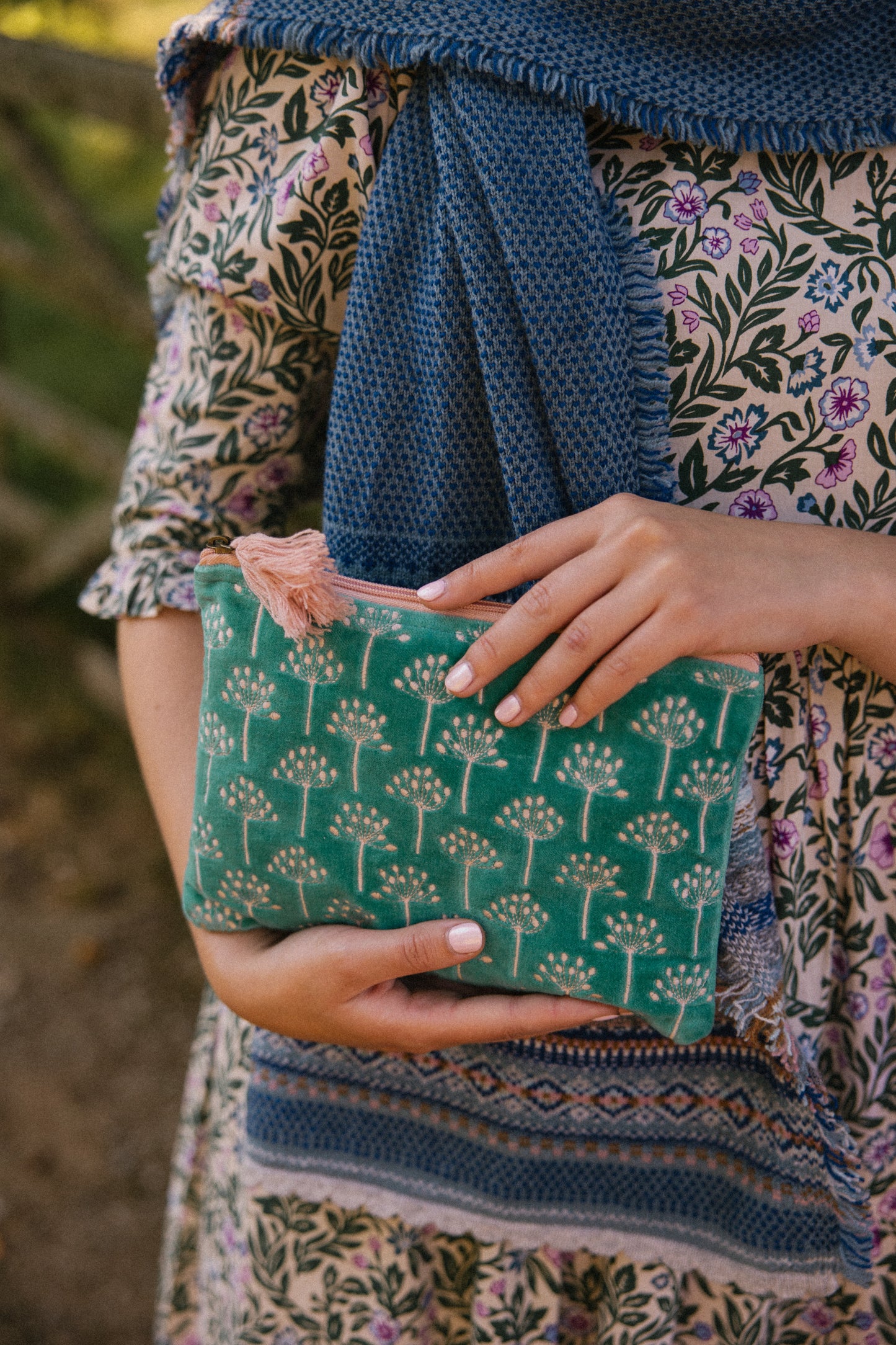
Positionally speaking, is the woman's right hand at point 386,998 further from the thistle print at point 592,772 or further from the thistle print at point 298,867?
the thistle print at point 592,772

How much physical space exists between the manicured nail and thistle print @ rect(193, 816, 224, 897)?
312 mm

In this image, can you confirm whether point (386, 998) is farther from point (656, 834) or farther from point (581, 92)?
point (581, 92)

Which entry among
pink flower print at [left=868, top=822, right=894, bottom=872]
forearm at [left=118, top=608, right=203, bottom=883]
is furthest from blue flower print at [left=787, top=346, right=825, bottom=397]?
forearm at [left=118, top=608, right=203, bottom=883]

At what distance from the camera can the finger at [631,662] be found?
0.78 m

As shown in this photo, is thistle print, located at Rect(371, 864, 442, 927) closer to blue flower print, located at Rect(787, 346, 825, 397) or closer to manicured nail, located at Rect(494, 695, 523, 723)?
manicured nail, located at Rect(494, 695, 523, 723)

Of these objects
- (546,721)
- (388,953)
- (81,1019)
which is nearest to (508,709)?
(546,721)

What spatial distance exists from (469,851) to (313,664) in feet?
0.69

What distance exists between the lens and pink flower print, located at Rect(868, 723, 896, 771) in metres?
0.97

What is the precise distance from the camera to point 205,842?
950 millimetres

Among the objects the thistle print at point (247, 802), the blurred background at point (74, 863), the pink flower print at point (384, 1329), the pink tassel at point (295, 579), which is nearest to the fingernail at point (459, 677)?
the pink tassel at point (295, 579)

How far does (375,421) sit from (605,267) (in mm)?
231

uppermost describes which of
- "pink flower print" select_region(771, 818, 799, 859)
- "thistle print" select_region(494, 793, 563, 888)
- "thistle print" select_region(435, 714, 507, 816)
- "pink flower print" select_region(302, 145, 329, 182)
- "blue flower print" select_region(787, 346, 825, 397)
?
"pink flower print" select_region(302, 145, 329, 182)

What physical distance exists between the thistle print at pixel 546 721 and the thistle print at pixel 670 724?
0.06 meters

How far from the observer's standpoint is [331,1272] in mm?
1102
